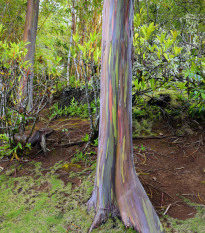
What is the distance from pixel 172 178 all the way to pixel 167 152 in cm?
61

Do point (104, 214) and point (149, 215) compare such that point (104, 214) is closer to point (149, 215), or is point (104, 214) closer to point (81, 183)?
point (149, 215)

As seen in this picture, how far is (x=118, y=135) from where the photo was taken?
64.6 inches

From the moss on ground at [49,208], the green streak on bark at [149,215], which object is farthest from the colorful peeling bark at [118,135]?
the moss on ground at [49,208]

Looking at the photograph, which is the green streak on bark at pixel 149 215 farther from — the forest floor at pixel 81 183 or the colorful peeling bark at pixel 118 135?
the forest floor at pixel 81 183

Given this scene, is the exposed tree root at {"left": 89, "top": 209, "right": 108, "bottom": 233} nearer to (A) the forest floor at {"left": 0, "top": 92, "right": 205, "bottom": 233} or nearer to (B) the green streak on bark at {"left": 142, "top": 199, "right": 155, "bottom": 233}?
Result: (A) the forest floor at {"left": 0, "top": 92, "right": 205, "bottom": 233}

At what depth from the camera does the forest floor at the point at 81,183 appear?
1686 mm

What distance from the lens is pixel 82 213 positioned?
1.80 meters

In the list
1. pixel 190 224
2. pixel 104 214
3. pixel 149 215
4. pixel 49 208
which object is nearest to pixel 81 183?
pixel 49 208

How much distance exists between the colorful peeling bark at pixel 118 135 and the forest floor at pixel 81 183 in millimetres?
129

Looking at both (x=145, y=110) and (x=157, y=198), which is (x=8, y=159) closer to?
(x=157, y=198)

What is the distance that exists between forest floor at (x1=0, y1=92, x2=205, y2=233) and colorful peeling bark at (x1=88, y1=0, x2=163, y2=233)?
0.13m

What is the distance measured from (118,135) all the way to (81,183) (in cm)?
95

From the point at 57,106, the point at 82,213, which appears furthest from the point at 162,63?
the point at 57,106

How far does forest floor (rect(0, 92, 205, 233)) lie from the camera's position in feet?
5.53
